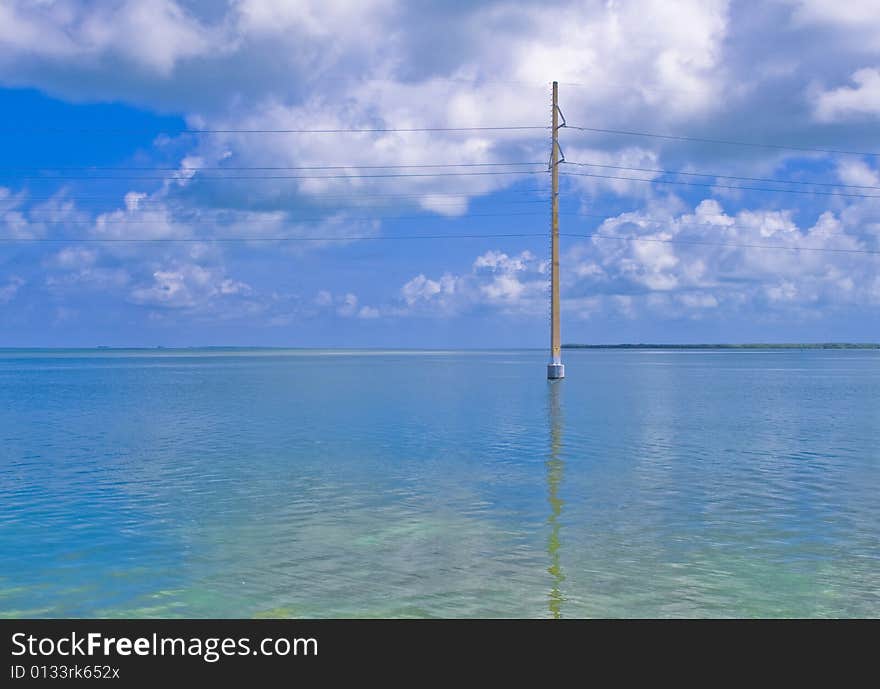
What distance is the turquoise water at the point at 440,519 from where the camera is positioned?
48.4ft

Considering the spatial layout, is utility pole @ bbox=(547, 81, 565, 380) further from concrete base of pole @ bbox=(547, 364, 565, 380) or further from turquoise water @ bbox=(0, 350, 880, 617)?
turquoise water @ bbox=(0, 350, 880, 617)

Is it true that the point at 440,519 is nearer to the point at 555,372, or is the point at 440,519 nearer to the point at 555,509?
the point at 555,509

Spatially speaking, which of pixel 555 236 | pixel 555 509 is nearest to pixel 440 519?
pixel 555 509

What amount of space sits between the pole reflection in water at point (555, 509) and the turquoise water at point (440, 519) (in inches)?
3.7

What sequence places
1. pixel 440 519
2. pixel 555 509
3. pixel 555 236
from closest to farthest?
1. pixel 440 519
2. pixel 555 509
3. pixel 555 236

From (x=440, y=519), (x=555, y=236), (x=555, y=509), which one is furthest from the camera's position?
(x=555, y=236)

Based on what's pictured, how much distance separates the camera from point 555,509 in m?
23.2

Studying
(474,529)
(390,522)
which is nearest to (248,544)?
(390,522)

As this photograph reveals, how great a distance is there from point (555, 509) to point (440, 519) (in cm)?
398

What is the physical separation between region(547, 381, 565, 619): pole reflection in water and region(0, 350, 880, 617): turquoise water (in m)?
0.09

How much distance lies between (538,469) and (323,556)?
51.0 ft

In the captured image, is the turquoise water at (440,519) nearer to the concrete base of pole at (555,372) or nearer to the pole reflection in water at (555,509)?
the pole reflection in water at (555,509)

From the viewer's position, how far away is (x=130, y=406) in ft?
217
